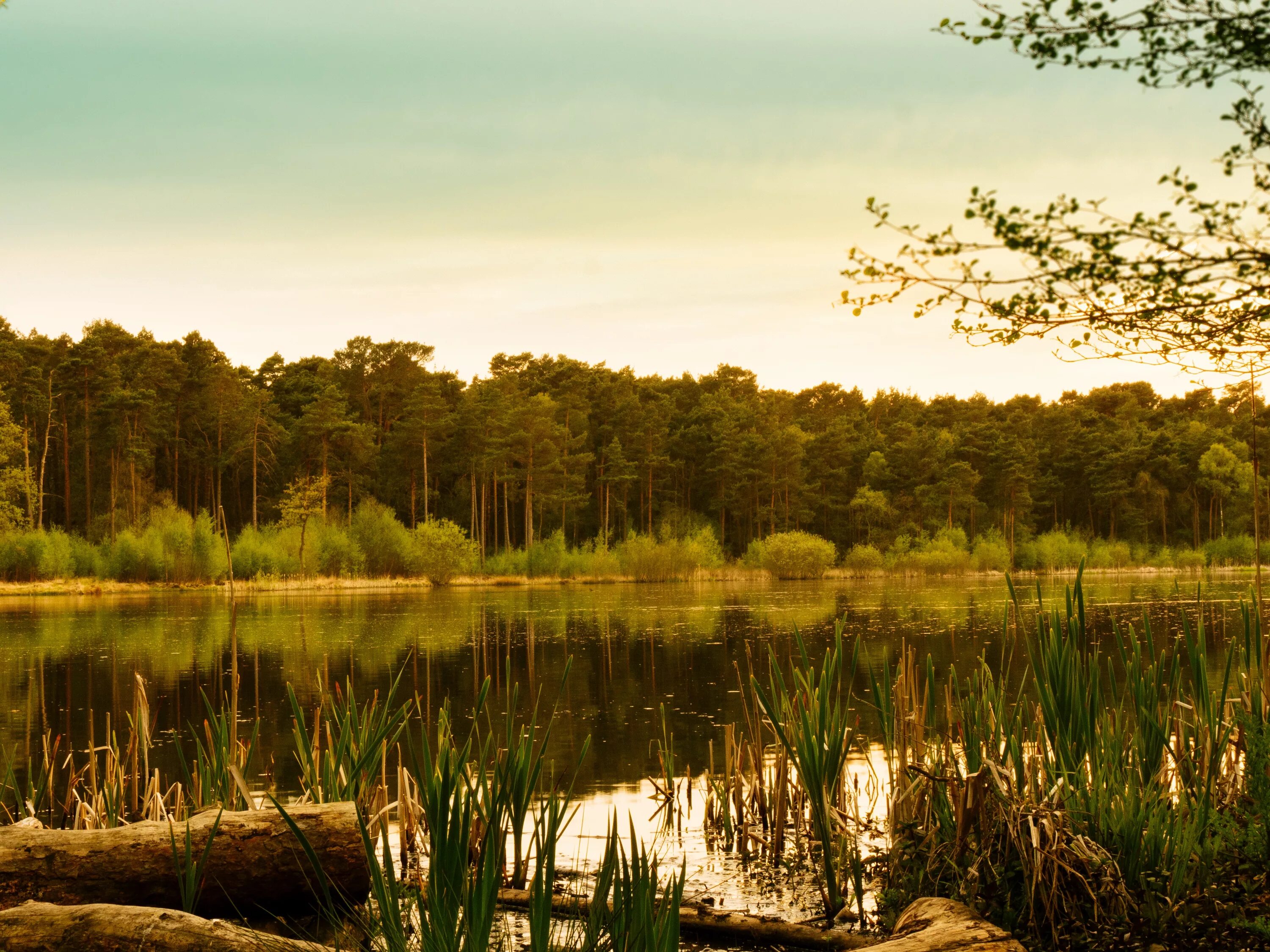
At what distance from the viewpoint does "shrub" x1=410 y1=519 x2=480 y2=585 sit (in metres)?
48.2

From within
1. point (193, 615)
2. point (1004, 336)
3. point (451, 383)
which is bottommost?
point (193, 615)

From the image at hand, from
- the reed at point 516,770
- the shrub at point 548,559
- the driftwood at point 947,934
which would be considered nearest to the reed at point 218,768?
the reed at point 516,770

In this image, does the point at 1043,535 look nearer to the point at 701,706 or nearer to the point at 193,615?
the point at 193,615

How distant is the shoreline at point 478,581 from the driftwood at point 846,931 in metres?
29.4

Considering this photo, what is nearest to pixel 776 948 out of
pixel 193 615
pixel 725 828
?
pixel 725 828

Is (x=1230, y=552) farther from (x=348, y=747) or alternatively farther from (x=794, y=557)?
(x=348, y=747)

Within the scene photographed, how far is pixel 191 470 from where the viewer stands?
210 feet

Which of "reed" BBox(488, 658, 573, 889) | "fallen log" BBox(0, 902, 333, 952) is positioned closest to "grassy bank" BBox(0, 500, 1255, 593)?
"reed" BBox(488, 658, 573, 889)

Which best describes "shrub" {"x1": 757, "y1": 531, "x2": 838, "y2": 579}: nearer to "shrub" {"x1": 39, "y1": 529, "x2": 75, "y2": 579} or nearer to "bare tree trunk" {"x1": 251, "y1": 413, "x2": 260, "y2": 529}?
"bare tree trunk" {"x1": 251, "y1": 413, "x2": 260, "y2": 529}

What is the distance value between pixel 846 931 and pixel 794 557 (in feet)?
176

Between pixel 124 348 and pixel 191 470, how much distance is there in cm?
805

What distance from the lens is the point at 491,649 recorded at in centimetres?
1948

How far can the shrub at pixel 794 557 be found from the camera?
189 feet

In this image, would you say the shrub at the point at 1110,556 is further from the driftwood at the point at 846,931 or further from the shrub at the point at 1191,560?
the driftwood at the point at 846,931
